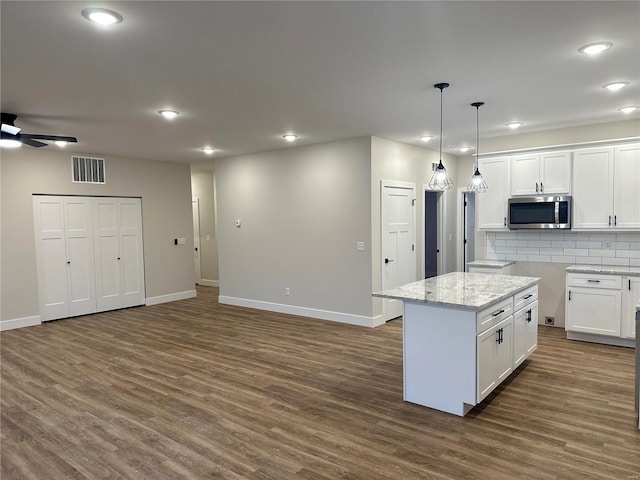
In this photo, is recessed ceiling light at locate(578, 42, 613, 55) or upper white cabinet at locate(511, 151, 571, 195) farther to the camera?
upper white cabinet at locate(511, 151, 571, 195)

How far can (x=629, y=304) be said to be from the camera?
471 cm

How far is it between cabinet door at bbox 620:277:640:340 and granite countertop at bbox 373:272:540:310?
1373 millimetres

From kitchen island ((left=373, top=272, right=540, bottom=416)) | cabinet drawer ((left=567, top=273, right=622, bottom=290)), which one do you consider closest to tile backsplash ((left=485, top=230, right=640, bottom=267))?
cabinet drawer ((left=567, top=273, right=622, bottom=290))

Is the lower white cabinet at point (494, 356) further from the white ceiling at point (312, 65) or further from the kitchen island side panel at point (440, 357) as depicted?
the white ceiling at point (312, 65)

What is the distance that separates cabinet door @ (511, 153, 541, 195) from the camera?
18.2 ft

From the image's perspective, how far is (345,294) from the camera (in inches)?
243

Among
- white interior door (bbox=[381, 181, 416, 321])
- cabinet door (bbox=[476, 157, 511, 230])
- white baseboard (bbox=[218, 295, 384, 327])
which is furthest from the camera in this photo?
white interior door (bbox=[381, 181, 416, 321])

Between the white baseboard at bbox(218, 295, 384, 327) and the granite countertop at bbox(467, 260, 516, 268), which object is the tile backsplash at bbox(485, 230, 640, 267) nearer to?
the granite countertop at bbox(467, 260, 516, 268)

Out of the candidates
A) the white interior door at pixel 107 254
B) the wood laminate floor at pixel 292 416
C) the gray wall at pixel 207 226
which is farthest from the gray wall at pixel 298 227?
the gray wall at pixel 207 226

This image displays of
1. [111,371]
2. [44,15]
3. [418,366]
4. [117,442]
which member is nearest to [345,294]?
[418,366]

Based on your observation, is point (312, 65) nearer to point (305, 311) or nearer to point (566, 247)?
point (305, 311)

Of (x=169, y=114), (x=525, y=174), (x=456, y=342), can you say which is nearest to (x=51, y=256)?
(x=169, y=114)

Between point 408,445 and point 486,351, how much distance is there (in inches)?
38.6

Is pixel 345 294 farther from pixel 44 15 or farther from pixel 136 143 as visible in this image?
pixel 44 15
